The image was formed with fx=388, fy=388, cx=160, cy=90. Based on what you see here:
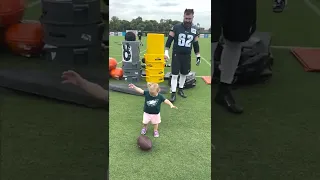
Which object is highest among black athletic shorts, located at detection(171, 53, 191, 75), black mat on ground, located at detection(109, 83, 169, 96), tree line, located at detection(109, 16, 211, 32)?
tree line, located at detection(109, 16, 211, 32)

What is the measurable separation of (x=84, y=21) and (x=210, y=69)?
0.40 m

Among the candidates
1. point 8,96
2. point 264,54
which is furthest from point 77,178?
point 264,54

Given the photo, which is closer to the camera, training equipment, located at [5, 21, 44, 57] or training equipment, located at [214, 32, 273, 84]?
training equipment, located at [214, 32, 273, 84]

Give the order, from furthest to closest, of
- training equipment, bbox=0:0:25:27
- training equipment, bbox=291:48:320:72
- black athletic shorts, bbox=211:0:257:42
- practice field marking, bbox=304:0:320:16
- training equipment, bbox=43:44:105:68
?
practice field marking, bbox=304:0:320:16 < training equipment, bbox=291:48:320:72 < training equipment, bbox=0:0:25:27 < training equipment, bbox=43:44:105:68 < black athletic shorts, bbox=211:0:257:42

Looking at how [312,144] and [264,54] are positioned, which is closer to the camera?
[312,144]

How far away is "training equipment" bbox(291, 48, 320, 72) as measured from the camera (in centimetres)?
267

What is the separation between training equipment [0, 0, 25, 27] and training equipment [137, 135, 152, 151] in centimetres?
173

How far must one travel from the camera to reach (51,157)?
1.62 m

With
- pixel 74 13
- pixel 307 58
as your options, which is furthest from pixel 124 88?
pixel 307 58

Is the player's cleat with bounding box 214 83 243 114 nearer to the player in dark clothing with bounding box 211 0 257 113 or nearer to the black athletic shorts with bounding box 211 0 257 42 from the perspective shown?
the player in dark clothing with bounding box 211 0 257 113

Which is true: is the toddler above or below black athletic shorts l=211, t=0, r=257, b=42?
below

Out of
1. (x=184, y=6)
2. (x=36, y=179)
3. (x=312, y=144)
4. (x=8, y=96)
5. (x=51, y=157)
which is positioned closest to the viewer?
(x=184, y=6)

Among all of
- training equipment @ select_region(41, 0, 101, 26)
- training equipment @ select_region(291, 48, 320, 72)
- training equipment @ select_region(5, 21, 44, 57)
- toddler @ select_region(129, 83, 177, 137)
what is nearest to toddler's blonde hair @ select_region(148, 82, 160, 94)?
toddler @ select_region(129, 83, 177, 137)

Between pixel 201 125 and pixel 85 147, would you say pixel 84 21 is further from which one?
pixel 85 147
